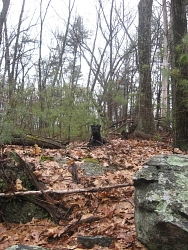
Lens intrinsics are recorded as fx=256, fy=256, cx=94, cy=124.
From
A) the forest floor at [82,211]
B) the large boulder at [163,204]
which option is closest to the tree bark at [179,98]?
the forest floor at [82,211]

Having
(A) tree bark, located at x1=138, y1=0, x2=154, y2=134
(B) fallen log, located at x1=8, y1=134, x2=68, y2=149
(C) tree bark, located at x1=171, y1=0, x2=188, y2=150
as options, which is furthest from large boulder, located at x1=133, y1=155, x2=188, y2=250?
(A) tree bark, located at x1=138, y1=0, x2=154, y2=134

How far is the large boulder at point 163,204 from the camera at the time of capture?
7.48 ft

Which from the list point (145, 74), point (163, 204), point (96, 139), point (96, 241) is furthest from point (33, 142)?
point (145, 74)

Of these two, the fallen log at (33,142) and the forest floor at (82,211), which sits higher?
the fallen log at (33,142)

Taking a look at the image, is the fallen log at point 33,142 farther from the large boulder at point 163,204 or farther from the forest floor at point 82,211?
the large boulder at point 163,204

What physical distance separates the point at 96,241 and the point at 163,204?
2.86 ft

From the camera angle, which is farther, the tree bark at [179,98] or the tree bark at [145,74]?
the tree bark at [145,74]

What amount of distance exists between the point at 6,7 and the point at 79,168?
347 inches

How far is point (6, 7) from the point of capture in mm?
10711

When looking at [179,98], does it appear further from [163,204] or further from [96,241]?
[96,241]

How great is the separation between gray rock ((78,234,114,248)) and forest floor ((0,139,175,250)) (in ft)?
0.16

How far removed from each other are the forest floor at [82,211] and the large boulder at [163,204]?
0.94ft

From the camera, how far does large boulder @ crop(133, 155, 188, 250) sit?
2.28 m

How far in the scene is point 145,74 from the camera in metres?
9.81
